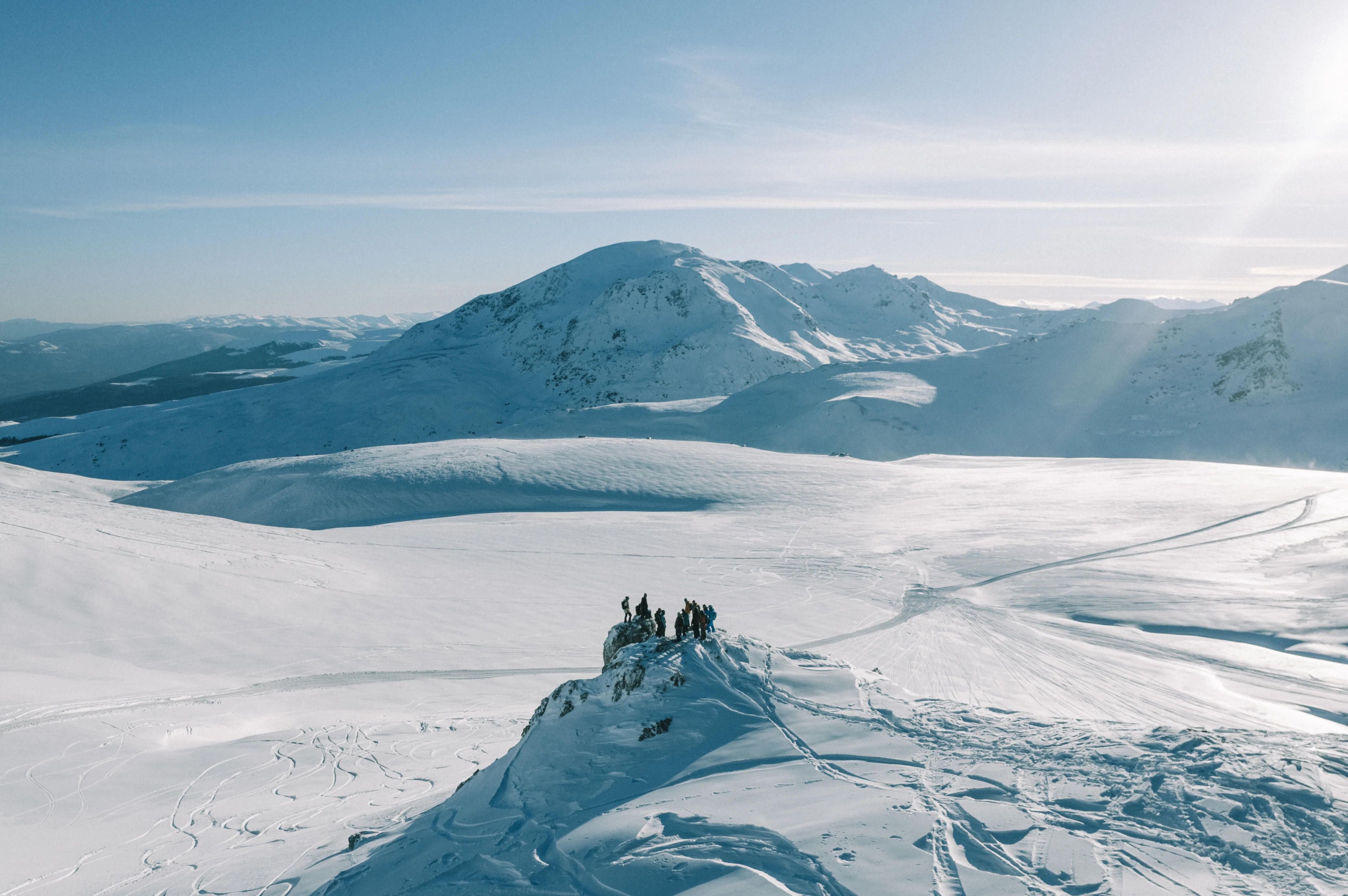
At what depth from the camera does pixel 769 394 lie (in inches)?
3408

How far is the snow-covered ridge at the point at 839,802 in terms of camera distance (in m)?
7.31

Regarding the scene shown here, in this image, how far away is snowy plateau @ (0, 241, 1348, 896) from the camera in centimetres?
821

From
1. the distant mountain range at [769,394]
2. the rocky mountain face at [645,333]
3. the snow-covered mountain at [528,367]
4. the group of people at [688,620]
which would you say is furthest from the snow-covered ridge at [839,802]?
the rocky mountain face at [645,333]

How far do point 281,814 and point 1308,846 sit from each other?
48.9 feet

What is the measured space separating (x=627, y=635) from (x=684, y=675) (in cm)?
339

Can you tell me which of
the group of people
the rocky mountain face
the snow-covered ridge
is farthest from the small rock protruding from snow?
the rocky mountain face

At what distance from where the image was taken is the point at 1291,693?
58.6 feet

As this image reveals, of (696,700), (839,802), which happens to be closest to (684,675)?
(696,700)

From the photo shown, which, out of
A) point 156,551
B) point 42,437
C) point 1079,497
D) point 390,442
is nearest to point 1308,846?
point 156,551

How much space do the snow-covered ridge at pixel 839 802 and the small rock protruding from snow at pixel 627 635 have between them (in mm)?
2502

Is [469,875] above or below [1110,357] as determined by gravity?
below

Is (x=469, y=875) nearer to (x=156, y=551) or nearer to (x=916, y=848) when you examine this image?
(x=916, y=848)

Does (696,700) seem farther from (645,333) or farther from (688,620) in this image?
(645,333)

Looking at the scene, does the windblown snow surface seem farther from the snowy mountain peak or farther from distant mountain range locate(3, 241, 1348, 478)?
the snowy mountain peak
